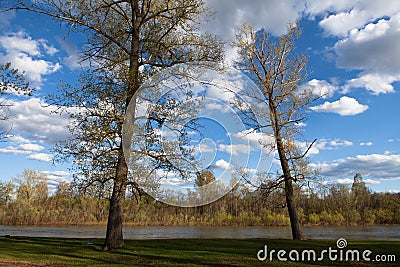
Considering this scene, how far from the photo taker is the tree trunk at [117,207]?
12812mm

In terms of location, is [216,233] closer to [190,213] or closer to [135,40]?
[190,213]

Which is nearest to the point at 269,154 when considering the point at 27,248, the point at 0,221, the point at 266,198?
the point at 266,198

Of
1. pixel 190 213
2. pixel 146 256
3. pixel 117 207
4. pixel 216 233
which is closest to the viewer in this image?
pixel 146 256

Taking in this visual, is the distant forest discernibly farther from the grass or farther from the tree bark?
the grass

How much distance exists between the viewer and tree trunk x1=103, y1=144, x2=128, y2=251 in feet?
42.0

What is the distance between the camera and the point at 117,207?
42.9 feet

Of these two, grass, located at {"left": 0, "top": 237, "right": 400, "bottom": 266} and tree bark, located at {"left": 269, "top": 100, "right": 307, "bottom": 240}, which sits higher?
tree bark, located at {"left": 269, "top": 100, "right": 307, "bottom": 240}

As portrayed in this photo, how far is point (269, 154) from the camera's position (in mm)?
17906

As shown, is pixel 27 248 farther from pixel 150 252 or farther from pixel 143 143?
pixel 143 143

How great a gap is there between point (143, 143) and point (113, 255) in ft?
12.3

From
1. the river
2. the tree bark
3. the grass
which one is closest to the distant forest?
the river

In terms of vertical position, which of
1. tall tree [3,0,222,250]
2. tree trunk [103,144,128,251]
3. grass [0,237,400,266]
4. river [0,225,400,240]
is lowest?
river [0,225,400,240]

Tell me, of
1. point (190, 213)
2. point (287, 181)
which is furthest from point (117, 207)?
point (190, 213)

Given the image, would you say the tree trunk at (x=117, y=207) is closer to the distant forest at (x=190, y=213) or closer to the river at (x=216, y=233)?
the river at (x=216, y=233)
